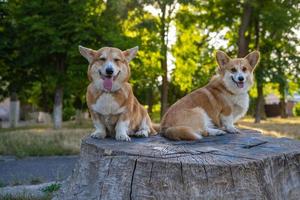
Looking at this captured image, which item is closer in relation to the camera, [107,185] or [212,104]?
[107,185]

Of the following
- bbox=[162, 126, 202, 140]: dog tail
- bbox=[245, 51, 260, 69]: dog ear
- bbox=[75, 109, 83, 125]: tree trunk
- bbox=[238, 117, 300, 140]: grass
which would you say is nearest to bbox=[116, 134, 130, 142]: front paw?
bbox=[162, 126, 202, 140]: dog tail

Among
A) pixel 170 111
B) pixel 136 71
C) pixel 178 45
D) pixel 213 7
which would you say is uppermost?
pixel 213 7

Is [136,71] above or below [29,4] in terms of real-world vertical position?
below

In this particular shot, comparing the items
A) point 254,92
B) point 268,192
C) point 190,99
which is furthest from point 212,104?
point 254,92

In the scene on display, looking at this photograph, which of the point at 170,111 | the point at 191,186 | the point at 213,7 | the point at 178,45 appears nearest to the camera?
the point at 191,186

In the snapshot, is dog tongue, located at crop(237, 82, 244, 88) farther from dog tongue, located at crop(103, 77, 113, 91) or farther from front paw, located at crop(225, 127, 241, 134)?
dog tongue, located at crop(103, 77, 113, 91)

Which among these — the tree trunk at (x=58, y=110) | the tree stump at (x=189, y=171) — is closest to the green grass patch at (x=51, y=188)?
the tree stump at (x=189, y=171)

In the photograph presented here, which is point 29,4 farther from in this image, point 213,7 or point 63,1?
point 213,7

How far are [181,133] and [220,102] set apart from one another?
1081mm

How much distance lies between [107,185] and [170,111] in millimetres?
1726

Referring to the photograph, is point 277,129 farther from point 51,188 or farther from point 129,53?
point 129,53

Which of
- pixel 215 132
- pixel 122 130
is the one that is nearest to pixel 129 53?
pixel 122 130

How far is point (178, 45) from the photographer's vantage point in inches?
Result: 1085

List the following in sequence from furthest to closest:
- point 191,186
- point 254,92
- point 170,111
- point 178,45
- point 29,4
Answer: point 254,92, point 178,45, point 29,4, point 170,111, point 191,186
